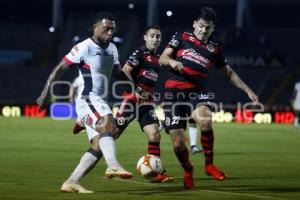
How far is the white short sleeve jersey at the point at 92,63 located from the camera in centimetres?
1263

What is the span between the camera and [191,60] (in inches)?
569

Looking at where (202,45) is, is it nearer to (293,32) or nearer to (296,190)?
(296,190)

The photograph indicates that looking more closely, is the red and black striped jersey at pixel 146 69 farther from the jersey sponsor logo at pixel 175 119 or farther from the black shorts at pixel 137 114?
the jersey sponsor logo at pixel 175 119

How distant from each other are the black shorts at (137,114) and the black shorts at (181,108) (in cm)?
108

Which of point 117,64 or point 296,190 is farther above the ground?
point 117,64

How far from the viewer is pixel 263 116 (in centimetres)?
3953

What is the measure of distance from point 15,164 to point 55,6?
135ft

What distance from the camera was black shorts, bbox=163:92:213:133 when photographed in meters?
14.0

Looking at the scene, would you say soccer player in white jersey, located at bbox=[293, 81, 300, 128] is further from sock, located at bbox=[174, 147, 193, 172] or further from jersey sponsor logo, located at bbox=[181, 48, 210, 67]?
sock, located at bbox=[174, 147, 193, 172]

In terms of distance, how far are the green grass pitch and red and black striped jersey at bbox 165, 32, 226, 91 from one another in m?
1.46

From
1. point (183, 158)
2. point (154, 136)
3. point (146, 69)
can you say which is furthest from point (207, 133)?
point (146, 69)

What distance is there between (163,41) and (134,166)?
35.2 meters

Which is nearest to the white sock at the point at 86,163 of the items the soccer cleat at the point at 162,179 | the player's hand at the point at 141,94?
the soccer cleat at the point at 162,179

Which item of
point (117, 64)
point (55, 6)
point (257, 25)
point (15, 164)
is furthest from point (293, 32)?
point (117, 64)
